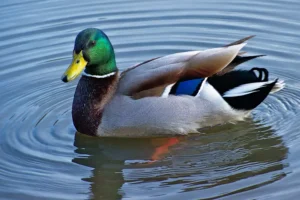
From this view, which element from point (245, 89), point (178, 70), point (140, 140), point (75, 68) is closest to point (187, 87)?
point (178, 70)

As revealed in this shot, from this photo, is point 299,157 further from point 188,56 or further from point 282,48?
point 282,48

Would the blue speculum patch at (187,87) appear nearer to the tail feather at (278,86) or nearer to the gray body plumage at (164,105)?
the gray body plumage at (164,105)

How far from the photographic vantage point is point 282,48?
30.6ft

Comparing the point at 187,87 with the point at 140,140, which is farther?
the point at 140,140

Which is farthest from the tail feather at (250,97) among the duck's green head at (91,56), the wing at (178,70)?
the duck's green head at (91,56)

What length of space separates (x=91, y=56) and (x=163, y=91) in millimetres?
776

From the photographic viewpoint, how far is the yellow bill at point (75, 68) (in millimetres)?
7414

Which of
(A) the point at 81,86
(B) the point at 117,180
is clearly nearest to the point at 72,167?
(B) the point at 117,180

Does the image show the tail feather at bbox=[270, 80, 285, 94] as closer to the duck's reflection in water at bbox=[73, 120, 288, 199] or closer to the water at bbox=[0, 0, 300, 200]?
the water at bbox=[0, 0, 300, 200]

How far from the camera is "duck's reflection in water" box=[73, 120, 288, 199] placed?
21.6ft

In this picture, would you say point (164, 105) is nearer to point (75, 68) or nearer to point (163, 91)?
point (163, 91)

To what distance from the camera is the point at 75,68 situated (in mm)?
7461

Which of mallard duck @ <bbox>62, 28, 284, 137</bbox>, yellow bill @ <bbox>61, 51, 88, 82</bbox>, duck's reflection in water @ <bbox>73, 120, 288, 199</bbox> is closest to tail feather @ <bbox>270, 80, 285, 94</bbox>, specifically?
mallard duck @ <bbox>62, 28, 284, 137</bbox>

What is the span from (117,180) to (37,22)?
14.1 ft
